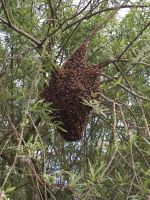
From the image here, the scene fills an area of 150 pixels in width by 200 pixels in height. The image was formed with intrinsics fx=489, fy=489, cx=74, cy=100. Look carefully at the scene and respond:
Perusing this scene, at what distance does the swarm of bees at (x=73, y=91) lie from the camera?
199 cm

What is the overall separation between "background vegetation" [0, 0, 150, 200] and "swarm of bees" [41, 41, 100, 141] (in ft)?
0.16

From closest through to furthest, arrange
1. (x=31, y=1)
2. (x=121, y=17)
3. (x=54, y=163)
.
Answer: (x=31, y=1) → (x=121, y=17) → (x=54, y=163)

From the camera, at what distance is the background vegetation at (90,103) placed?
6.07ft

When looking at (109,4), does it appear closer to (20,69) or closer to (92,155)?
(20,69)

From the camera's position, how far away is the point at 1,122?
2932 mm

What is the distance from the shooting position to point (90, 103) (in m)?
1.93

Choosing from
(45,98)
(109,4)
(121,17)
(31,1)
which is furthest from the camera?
(121,17)

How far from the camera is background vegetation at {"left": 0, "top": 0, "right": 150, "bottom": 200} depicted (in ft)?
6.07

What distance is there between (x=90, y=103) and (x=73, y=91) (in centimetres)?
10

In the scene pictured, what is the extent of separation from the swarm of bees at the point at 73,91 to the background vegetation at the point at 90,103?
5cm

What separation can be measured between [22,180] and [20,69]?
27.1 inches

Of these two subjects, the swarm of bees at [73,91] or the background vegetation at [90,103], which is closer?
the background vegetation at [90,103]

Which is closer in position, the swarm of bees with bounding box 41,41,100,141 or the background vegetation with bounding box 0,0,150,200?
the background vegetation with bounding box 0,0,150,200

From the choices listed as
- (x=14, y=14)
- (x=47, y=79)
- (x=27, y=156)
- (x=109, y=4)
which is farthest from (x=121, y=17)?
(x=27, y=156)
